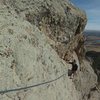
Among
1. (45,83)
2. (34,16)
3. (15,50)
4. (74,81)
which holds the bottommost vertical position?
(74,81)

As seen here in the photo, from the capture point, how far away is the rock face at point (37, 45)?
7.53 metres

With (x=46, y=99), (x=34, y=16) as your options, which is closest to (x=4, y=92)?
(x=46, y=99)

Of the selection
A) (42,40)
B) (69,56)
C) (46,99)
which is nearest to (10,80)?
(46,99)

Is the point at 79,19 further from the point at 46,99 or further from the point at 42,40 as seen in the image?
the point at 46,99

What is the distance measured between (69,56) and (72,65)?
3.05 ft

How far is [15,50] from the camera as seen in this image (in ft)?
25.8

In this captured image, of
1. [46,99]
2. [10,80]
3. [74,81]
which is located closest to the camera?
[10,80]

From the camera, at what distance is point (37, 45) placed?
9.40 metres

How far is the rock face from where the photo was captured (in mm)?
7531

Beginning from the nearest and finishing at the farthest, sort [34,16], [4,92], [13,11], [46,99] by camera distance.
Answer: [4,92], [46,99], [13,11], [34,16]

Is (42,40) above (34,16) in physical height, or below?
below

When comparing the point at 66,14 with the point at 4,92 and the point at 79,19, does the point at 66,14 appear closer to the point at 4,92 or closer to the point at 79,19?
the point at 79,19

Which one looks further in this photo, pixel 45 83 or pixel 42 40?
pixel 42 40

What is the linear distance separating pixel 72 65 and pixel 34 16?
311 cm
